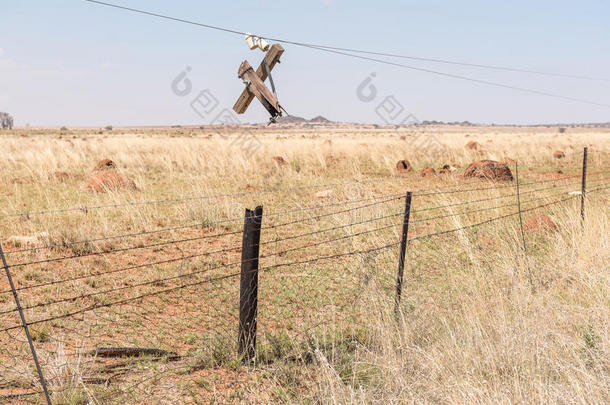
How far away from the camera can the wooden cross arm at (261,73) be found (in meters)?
4.44

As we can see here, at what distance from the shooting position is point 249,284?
3820 mm

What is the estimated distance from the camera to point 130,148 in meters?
22.2

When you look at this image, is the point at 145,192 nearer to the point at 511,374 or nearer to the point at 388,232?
the point at 388,232

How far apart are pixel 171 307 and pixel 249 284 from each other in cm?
192

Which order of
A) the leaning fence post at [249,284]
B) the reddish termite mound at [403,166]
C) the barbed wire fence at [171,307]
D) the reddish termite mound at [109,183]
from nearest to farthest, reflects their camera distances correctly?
the barbed wire fence at [171,307] < the leaning fence post at [249,284] < the reddish termite mound at [109,183] < the reddish termite mound at [403,166]

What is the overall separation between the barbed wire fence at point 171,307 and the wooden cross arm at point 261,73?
1063mm

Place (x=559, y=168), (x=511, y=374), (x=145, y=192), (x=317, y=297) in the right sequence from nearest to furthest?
(x=511, y=374), (x=317, y=297), (x=145, y=192), (x=559, y=168)

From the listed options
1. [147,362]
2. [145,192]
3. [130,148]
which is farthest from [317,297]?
[130,148]

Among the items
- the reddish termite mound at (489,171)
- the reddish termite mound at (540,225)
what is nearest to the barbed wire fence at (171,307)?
the reddish termite mound at (540,225)

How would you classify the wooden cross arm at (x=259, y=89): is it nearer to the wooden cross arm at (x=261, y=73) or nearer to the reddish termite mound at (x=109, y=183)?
Result: the wooden cross arm at (x=261, y=73)

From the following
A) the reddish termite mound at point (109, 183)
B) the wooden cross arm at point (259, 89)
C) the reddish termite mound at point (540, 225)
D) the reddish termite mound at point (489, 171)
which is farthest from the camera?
the reddish termite mound at point (489, 171)

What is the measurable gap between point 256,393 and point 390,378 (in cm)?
96

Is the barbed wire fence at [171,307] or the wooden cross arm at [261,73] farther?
the wooden cross arm at [261,73]

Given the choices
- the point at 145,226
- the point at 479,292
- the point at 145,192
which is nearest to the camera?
the point at 479,292
